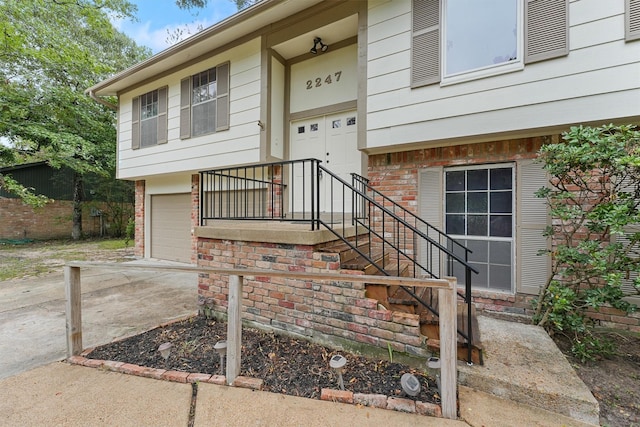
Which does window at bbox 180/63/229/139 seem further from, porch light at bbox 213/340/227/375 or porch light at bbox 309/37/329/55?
porch light at bbox 213/340/227/375

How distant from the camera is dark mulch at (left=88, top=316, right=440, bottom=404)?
212cm

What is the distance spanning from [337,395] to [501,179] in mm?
3366

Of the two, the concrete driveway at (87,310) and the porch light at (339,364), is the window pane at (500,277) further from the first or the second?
the concrete driveway at (87,310)

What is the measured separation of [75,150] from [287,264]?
987cm

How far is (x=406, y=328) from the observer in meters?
2.33

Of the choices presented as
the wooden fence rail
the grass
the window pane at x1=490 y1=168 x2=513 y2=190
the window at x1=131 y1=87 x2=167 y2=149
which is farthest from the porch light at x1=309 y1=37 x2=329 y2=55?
the grass

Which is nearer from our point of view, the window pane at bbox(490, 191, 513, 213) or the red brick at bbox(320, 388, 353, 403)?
the red brick at bbox(320, 388, 353, 403)

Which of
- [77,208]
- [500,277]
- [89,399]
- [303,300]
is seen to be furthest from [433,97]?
[77,208]

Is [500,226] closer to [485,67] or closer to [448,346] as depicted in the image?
[485,67]

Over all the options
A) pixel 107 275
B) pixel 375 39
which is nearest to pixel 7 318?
pixel 107 275

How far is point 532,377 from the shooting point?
207 cm

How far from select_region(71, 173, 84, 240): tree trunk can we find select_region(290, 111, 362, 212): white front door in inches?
461

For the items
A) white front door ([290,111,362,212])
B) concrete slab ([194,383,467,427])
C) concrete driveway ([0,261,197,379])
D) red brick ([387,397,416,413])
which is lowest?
concrete driveway ([0,261,197,379])

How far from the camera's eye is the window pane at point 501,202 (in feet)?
11.8
